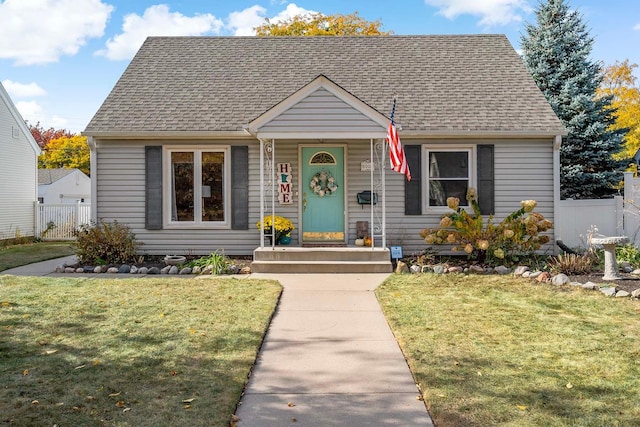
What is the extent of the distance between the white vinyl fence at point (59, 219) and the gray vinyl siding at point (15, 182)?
0.96ft

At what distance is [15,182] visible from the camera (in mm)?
19344

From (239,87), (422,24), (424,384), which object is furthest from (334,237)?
(422,24)

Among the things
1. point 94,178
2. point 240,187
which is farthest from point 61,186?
point 240,187

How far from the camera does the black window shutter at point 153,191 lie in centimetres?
1174

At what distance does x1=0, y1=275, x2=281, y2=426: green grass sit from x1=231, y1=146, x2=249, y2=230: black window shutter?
3623mm

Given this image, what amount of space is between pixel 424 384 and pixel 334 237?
782 centimetres

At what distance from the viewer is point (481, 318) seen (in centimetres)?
628

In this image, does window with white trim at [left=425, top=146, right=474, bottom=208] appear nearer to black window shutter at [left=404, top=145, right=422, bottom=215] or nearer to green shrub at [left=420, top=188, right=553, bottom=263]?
black window shutter at [left=404, top=145, right=422, bottom=215]

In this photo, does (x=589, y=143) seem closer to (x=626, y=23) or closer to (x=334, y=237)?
(x=626, y=23)

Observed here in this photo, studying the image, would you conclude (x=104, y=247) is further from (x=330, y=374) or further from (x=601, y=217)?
(x=601, y=217)

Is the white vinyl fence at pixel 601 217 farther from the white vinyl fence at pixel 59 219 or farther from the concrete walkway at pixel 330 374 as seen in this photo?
the white vinyl fence at pixel 59 219

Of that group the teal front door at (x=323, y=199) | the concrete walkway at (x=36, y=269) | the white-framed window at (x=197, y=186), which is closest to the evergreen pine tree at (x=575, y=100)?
the teal front door at (x=323, y=199)

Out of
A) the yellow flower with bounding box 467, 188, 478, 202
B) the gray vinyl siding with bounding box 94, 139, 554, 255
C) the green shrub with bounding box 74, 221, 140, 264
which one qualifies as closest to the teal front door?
the gray vinyl siding with bounding box 94, 139, 554, 255

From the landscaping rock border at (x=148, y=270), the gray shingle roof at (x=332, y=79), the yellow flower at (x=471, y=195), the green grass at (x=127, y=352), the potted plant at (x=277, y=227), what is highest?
the gray shingle roof at (x=332, y=79)
